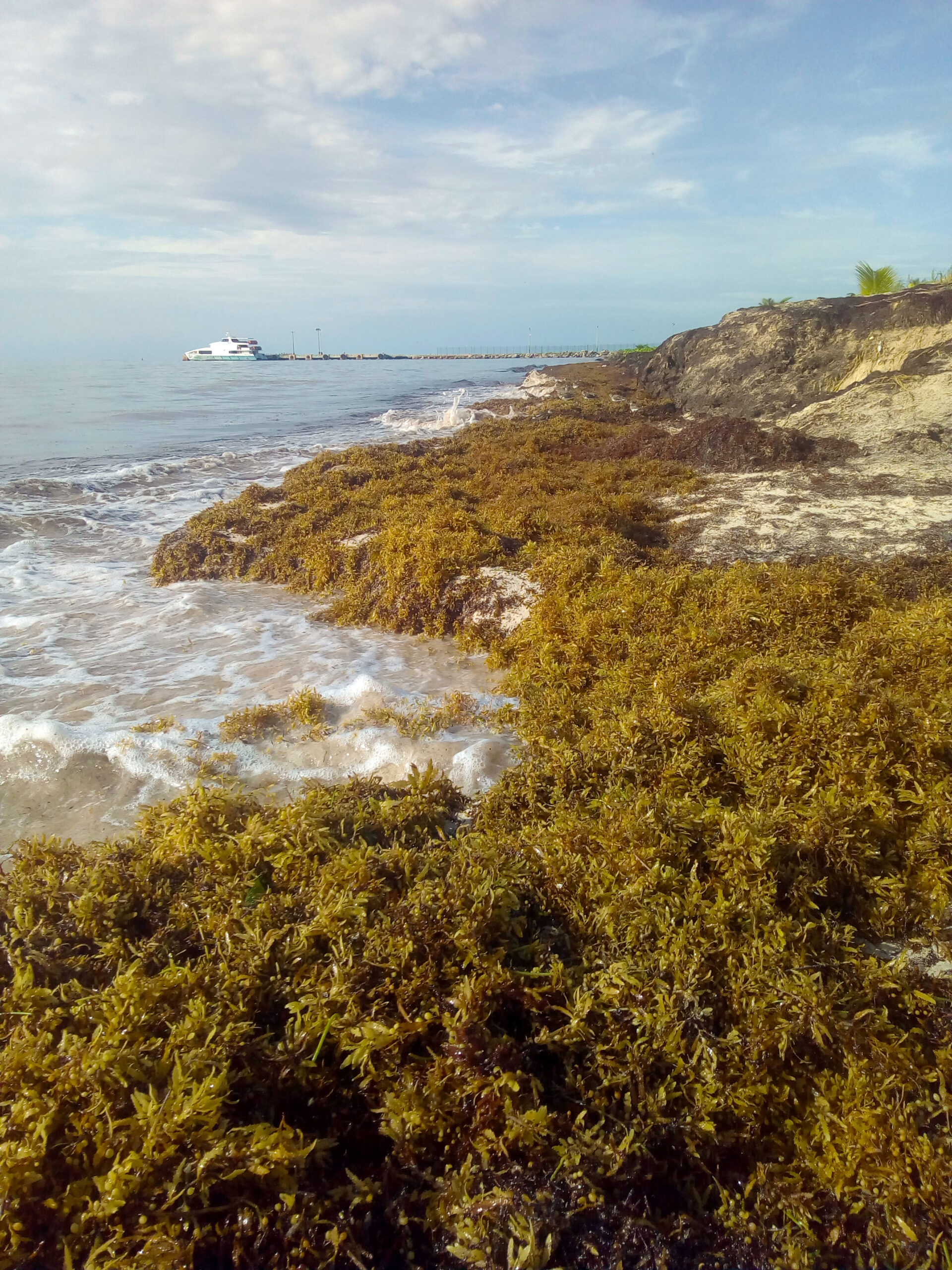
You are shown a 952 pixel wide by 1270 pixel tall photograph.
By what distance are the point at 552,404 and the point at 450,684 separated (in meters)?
14.3

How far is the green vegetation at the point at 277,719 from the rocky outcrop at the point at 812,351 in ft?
30.3

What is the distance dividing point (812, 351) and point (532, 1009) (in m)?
14.4

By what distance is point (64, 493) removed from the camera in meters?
10.8

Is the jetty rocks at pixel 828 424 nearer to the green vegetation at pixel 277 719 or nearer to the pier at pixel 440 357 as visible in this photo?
the green vegetation at pixel 277 719

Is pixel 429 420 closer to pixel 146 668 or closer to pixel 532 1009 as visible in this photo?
pixel 146 668

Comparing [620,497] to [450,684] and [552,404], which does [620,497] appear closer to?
[450,684]

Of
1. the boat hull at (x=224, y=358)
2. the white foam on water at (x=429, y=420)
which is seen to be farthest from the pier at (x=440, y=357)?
the white foam on water at (x=429, y=420)

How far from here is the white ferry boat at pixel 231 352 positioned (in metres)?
72.6

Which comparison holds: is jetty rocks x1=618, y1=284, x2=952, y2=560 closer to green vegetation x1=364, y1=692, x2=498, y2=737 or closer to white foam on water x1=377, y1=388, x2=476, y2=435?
green vegetation x1=364, y1=692, x2=498, y2=737

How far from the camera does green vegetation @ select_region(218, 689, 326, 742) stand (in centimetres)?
372

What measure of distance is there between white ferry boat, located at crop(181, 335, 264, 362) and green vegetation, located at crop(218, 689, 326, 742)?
254 ft

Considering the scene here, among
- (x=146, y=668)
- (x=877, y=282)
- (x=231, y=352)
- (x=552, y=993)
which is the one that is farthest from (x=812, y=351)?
(x=231, y=352)

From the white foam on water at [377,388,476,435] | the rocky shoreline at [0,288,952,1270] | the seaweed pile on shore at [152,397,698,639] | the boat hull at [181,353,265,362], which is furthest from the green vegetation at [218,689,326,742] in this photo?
the boat hull at [181,353,265,362]

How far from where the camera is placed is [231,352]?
243 feet
